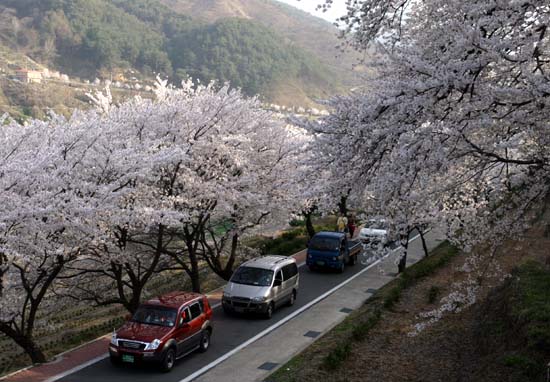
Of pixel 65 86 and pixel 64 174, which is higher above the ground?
pixel 65 86

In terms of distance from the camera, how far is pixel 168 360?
12703 millimetres

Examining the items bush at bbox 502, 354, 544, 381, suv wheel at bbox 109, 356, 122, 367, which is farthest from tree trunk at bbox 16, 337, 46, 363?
bush at bbox 502, 354, 544, 381

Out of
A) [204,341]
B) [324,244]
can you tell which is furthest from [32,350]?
[324,244]

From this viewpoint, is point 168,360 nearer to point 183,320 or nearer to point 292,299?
point 183,320

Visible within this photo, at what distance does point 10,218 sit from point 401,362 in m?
9.16

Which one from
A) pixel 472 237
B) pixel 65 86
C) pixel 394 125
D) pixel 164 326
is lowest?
pixel 164 326

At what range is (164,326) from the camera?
1317 cm

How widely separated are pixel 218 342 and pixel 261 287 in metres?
2.84

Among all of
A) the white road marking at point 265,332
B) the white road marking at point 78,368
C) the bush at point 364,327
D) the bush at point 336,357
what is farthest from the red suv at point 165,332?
the bush at point 364,327

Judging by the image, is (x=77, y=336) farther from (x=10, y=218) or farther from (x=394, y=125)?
(x=394, y=125)

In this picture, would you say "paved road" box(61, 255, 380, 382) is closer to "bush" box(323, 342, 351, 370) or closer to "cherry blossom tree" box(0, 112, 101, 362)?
"cherry blossom tree" box(0, 112, 101, 362)

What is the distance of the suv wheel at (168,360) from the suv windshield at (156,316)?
2.30 feet

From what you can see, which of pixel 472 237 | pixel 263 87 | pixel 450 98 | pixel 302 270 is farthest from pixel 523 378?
pixel 263 87

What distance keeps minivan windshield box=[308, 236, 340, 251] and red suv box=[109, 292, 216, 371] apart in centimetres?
981
